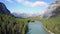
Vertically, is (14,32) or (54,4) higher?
(54,4)

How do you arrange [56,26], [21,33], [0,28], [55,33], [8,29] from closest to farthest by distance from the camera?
1. [0,28]
2. [8,29]
3. [21,33]
4. [55,33]
5. [56,26]

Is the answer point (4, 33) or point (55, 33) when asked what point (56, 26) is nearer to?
point (55, 33)

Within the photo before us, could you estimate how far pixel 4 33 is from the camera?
14.4 m

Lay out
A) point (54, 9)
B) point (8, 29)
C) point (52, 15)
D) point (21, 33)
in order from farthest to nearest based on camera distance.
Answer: point (54, 9) < point (52, 15) < point (21, 33) < point (8, 29)

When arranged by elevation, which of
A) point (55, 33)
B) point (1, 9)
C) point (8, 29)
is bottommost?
point (55, 33)

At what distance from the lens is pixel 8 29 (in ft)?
50.5

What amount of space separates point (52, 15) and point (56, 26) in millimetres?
15646

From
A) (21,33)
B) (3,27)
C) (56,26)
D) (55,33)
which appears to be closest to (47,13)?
(56,26)

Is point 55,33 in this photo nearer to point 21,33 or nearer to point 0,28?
point 21,33

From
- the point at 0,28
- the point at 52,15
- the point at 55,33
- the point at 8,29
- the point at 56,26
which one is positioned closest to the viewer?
the point at 0,28

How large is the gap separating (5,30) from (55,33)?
9474mm

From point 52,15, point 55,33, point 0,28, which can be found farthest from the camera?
point 52,15

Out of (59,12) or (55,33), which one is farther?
(59,12)

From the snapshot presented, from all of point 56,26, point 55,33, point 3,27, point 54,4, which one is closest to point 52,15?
point 54,4
